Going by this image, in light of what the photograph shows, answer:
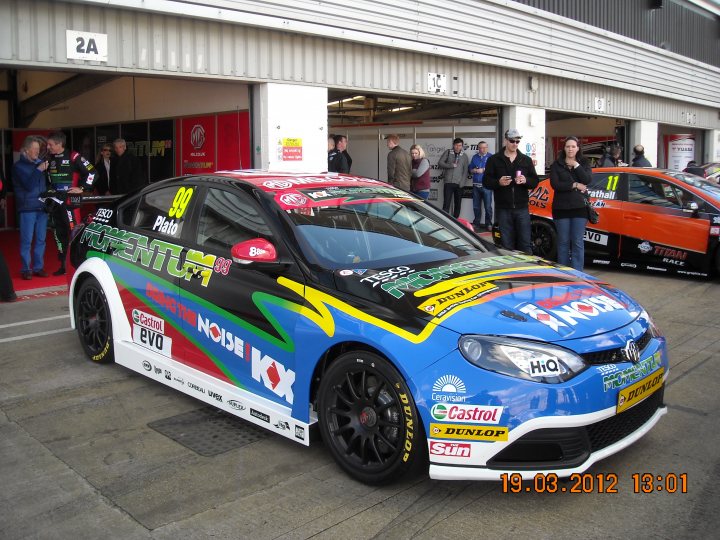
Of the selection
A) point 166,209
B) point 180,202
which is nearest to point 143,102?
point 166,209

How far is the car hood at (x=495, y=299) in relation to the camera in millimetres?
3506

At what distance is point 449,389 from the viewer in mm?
3340

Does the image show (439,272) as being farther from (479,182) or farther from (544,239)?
(479,182)

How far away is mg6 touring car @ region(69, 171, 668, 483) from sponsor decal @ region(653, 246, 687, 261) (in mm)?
5987

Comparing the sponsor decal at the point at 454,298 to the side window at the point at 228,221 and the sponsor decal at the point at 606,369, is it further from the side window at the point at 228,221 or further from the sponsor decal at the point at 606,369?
the side window at the point at 228,221

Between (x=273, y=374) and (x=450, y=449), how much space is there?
3.91ft

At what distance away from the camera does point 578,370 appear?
339 cm

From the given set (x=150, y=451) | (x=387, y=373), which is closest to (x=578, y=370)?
(x=387, y=373)

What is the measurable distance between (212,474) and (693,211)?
8.16 metres

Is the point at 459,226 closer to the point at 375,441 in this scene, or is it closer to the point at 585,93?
the point at 375,441

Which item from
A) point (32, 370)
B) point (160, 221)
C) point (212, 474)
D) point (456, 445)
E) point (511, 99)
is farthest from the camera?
point (511, 99)

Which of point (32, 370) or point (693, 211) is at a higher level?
point (693, 211)

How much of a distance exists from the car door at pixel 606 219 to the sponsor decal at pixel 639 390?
22.7ft

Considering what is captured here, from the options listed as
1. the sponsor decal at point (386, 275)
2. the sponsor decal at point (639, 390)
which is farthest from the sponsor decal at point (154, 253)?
the sponsor decal at point (639, 390)
